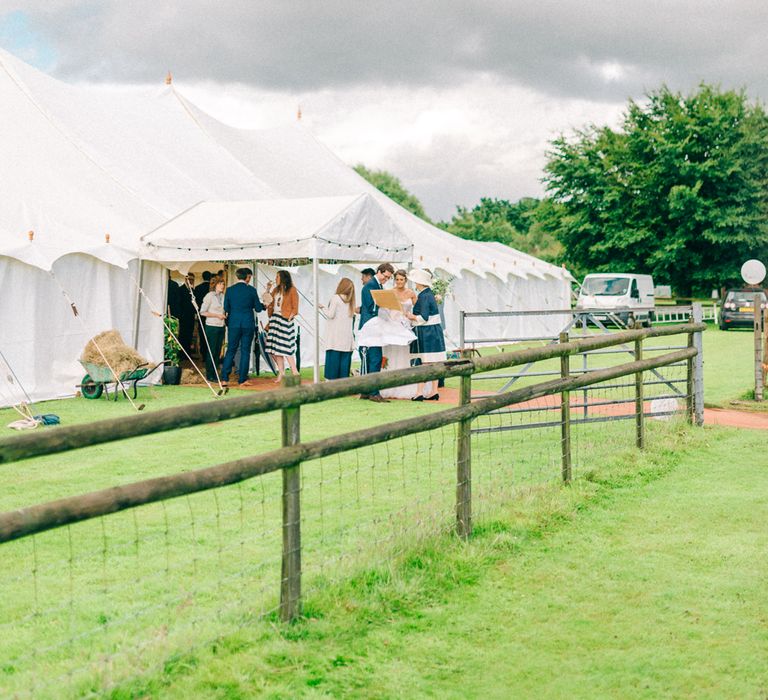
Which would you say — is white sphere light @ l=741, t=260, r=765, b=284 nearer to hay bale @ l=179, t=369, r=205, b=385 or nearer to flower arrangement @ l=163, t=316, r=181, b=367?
hay bale @ l=179, t=369, r=205, b=385

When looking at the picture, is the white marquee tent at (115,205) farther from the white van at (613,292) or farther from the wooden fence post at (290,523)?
the white van at (613,292)

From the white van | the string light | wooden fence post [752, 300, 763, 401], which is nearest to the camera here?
wooden fence post [752, 300, 763, 401]

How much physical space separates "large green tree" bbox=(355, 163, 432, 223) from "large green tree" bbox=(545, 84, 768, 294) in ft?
105

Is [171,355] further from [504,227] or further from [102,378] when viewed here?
[504,227]

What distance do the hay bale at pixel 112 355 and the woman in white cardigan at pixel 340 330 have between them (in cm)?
265

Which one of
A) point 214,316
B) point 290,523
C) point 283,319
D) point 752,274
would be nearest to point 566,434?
point 290,523

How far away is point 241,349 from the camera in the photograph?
15711 millimetres

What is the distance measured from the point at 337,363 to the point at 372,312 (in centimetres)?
100

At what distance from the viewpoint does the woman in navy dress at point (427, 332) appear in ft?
44.7

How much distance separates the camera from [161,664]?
3727 millimetres

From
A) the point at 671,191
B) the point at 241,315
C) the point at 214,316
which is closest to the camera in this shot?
the point at 241,315

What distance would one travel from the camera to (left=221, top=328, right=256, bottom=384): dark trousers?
1546 centimetres

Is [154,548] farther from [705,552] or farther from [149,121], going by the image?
[149,121]

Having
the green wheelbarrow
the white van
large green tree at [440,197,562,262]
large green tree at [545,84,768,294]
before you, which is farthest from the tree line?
the green wheelbarrow
